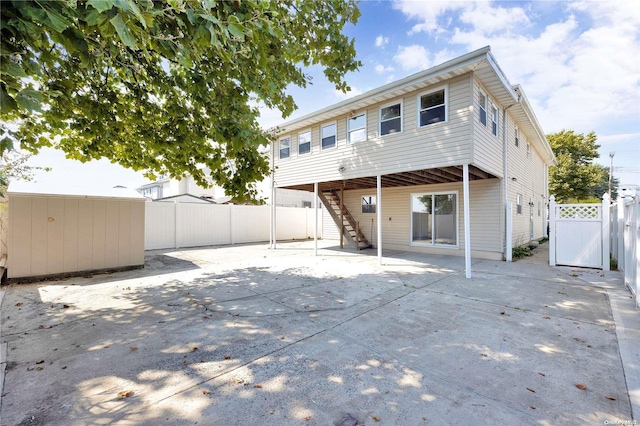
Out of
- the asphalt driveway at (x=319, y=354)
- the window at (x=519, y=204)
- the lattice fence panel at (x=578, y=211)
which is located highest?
the window at (x=519, y=204)

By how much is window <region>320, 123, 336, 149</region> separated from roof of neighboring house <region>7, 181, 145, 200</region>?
20.7ft

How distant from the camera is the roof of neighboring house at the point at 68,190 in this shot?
603 cm

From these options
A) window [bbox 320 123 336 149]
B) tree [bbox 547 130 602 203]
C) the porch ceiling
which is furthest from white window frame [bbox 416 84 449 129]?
tree [bbox 547 130 602 203]

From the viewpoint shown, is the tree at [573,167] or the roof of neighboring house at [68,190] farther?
the tree at [573,167]

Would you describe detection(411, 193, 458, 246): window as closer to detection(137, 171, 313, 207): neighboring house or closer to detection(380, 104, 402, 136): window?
detection(380, 104, 402, 136): window

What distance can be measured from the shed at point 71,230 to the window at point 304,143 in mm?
6126

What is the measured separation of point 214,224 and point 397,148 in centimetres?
913

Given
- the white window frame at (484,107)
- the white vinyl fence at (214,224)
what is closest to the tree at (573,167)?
the white window frame at (484,107)

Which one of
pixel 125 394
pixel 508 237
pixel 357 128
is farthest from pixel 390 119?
pixel 125 394

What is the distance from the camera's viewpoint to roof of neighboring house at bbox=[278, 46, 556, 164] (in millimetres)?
6567

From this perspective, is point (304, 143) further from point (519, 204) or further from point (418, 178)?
point (519, 204)

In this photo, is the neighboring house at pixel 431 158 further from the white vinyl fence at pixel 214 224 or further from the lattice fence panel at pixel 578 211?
the white vinyl fence at pixel 214 224

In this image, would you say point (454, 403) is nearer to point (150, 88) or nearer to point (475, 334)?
point (475, 334)

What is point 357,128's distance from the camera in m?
9.43
